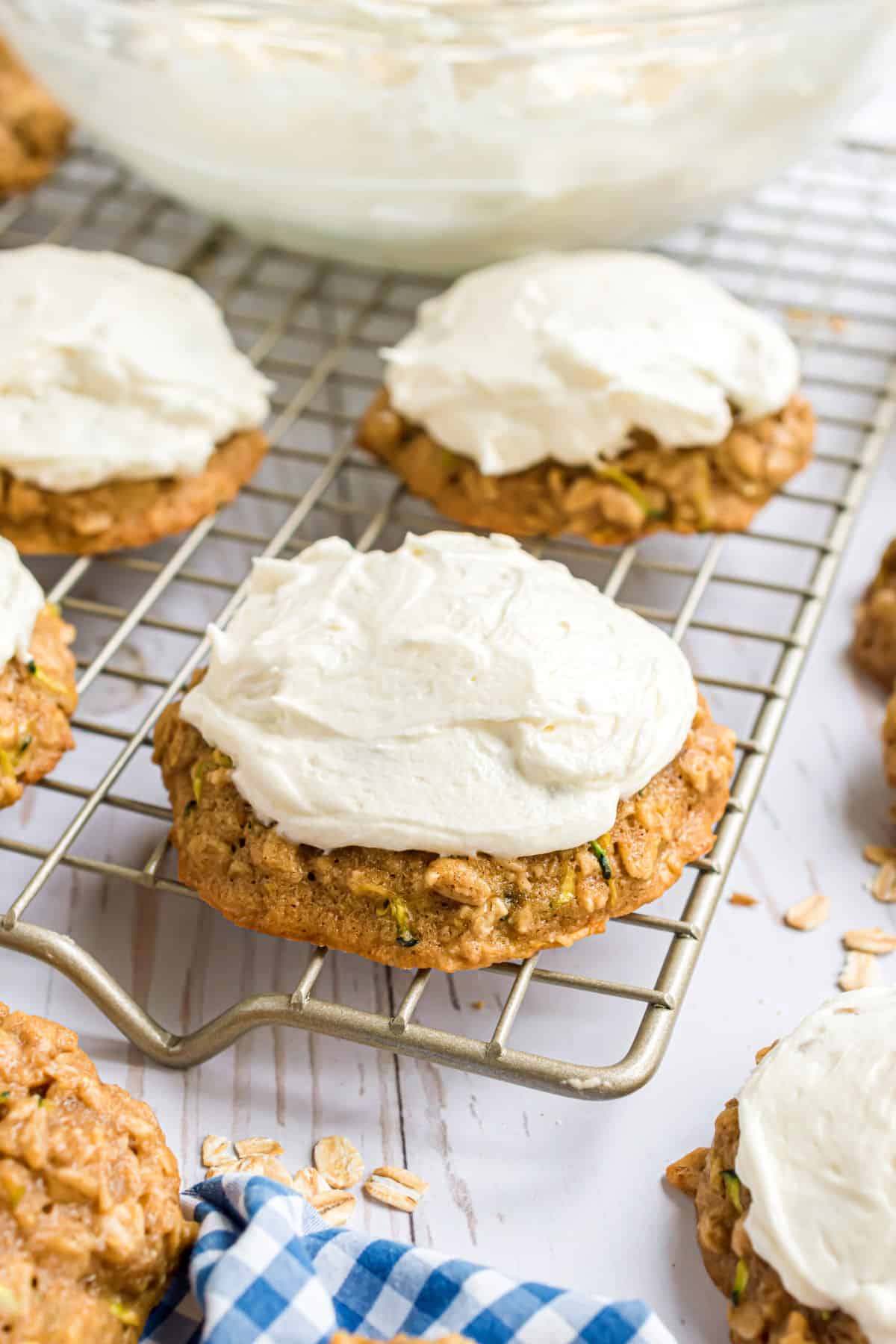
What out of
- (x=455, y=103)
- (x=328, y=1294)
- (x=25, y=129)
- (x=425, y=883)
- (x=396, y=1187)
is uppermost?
(x=455, y=103)

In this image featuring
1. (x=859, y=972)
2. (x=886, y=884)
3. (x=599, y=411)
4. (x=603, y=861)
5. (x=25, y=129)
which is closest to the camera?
(x=603, y=861)

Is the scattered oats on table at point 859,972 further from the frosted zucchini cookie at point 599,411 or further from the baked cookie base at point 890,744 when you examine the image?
the frosted zucchini cookie at point 599,411

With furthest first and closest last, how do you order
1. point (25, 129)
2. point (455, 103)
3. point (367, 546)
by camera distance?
point (25, 129) < point (455, 103) < point (367, 546)

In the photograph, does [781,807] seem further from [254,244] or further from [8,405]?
[254,244]

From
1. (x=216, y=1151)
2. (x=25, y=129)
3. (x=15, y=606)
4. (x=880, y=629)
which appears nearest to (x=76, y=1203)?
(x=216, y=1151)

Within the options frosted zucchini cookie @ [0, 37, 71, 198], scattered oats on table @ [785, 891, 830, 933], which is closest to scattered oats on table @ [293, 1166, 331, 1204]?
scattered oats on table @ [785, 891, 830, 933]

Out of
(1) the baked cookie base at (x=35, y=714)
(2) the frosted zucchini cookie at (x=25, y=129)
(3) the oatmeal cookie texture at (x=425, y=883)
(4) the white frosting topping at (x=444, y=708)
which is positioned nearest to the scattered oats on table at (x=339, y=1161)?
(3) the oatmeal cookie texture at (x=425, y=883)

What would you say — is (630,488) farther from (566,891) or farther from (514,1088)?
(514,1088)
